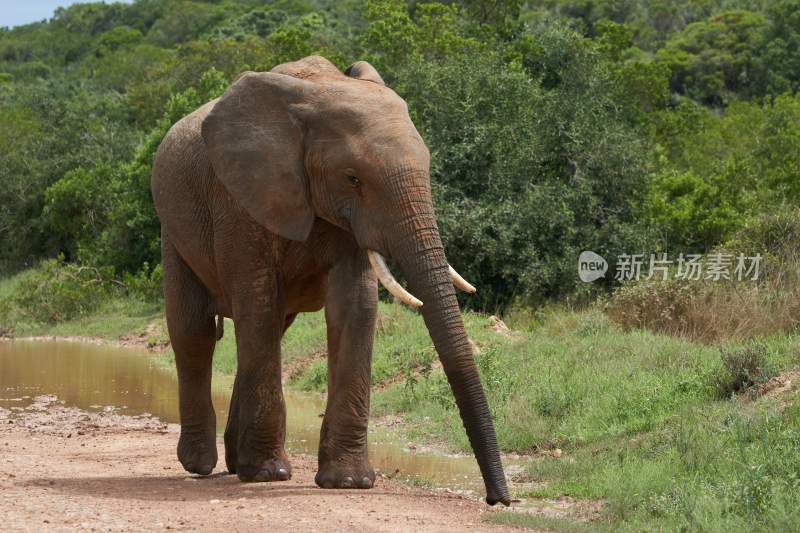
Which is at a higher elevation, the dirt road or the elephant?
the elephant

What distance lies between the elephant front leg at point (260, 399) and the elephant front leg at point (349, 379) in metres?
0.41

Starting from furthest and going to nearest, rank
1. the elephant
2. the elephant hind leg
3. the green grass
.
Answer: the elephant hind leg
the elephant
the green grass

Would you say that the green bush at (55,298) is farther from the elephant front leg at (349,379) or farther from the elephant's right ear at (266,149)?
the elephant front leg at (349,379)

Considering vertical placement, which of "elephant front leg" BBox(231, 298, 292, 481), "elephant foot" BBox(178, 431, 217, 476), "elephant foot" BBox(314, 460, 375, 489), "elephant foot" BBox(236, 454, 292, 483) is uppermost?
"elephant front leg" BBox(231, 298, 292, 481)

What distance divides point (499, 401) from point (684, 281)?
3704mm

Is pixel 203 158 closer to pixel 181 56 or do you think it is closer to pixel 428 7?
pixel 428 7

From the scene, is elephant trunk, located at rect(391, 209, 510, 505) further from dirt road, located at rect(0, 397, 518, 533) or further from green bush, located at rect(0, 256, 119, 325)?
green bush, located at rect(0, 256, 119, 325)

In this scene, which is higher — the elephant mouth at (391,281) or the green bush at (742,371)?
the elephant mouth at (391,281)

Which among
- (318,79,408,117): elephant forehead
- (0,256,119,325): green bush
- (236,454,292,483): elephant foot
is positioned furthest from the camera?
(0,256,119,325): green bush

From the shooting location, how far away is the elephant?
7305 mm

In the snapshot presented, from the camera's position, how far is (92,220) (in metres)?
28.0

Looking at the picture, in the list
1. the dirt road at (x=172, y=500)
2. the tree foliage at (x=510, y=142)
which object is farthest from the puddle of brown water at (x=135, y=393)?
the tree foliage at (x=510, y=142)

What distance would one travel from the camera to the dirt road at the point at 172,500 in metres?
6.30

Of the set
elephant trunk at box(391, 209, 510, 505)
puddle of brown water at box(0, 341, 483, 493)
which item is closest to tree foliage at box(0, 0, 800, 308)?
puddle of brown water at box(0, 341, 483, 493)
